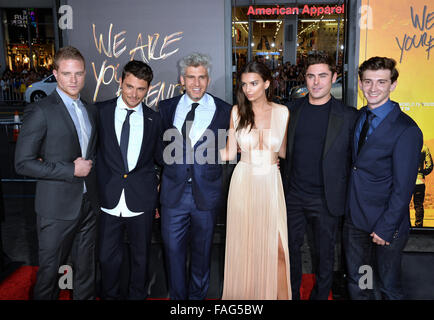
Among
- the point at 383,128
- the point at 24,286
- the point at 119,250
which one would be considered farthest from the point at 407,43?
the point at 24,286

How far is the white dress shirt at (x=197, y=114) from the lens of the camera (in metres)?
2.75

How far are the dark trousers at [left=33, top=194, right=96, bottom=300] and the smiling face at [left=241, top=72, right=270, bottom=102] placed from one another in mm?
1427

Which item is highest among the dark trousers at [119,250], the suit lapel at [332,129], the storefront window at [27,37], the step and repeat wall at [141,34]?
the storefront window at [27,37]

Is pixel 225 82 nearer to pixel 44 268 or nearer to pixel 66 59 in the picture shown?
pixel 66 59

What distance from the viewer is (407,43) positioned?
369 centimetres

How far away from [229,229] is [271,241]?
1.14 ft

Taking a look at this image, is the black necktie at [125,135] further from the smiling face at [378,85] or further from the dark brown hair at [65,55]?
the smiling face at [378,85]

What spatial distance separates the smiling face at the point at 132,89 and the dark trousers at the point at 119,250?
87 centimetres

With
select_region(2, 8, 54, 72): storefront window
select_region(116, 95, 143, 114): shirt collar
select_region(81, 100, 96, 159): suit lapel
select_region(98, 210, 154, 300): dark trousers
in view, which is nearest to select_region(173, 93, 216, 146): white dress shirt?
select_region(116, 95, 143, 114): shirt collar

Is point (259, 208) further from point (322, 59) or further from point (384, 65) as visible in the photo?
point (384, 65)

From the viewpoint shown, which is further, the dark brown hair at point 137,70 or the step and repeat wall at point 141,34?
the step and repeat wall at point 141,34

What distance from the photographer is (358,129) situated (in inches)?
99.4

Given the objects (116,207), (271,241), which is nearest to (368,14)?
(271,241)

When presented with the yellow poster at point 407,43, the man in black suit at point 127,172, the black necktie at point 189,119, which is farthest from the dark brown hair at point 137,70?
the yellow poster at point 407,43
